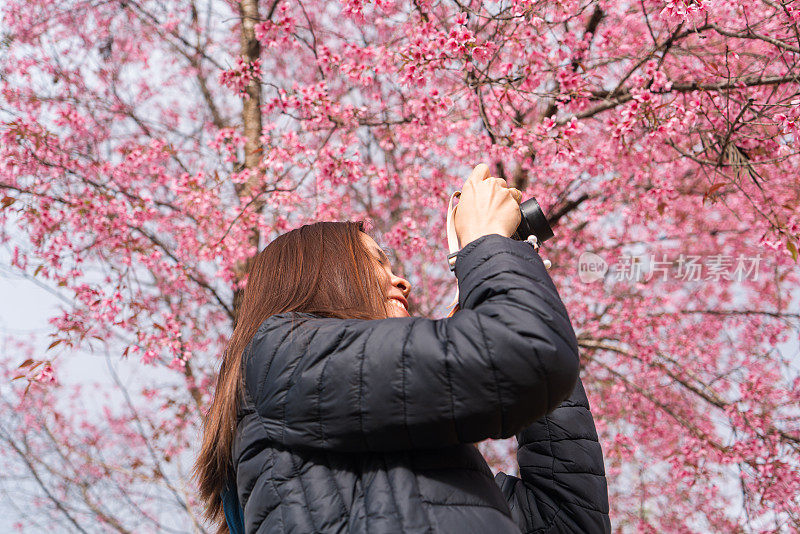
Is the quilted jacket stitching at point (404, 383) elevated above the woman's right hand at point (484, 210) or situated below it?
below

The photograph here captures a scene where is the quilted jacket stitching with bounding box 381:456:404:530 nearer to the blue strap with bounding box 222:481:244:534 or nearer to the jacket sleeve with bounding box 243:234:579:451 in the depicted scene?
the jacket sleeve with bounding box 243:234:579:451

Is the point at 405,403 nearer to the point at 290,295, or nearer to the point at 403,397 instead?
the point at 403,397

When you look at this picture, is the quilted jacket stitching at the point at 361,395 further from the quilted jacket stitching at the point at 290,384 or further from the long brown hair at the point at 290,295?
the long brown hair at the point at 290,295

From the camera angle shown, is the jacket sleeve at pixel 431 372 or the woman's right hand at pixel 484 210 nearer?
the jacket sleeve at pixel 431 372

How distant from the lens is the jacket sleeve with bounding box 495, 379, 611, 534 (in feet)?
4.04

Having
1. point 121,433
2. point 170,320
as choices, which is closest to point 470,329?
point 170,320

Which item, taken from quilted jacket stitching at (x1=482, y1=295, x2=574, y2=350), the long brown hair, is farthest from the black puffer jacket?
the long brown hair

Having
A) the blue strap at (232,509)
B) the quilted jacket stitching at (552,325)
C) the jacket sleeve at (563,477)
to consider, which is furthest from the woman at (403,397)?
the jacket sleeve at (563,477)

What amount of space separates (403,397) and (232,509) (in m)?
0.56

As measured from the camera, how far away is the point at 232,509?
116cm

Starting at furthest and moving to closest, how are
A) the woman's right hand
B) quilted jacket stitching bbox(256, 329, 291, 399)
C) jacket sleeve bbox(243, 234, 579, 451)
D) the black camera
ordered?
1. the black camera
2. the woman's right hand
3. quilted jacket stitching bbox(256, 329, 291, 399)
4. jacket sleeve bbox(243, 234, 579, 451)

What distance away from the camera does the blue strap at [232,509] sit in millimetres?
1148

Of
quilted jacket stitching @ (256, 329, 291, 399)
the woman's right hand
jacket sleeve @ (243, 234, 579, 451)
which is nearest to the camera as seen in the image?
jacket sleeve @ (243, 234, 579, 451)

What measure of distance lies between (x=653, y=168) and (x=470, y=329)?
12.6ft
